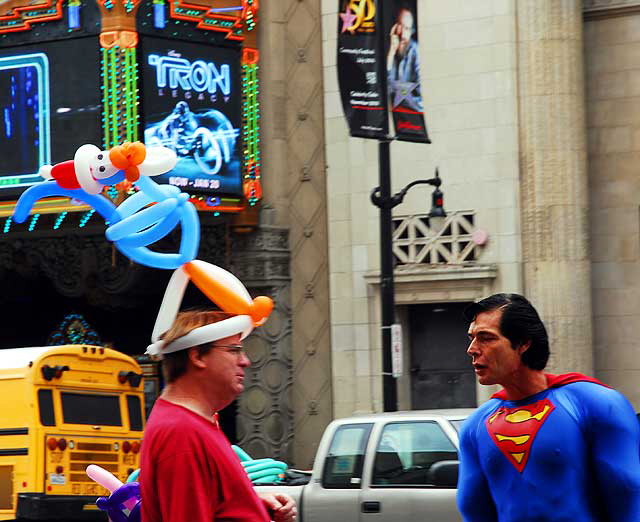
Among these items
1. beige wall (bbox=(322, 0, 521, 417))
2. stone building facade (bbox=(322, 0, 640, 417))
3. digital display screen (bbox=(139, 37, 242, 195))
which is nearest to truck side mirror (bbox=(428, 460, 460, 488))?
stone building facade (bbox=(322, 0, 640, 417))

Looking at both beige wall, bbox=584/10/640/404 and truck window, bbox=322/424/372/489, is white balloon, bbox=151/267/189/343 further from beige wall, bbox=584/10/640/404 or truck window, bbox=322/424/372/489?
beige wall, bbox=584/10/640/404

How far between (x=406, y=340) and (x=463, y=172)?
299 cm

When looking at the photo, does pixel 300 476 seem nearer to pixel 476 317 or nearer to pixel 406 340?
pixel 476 317

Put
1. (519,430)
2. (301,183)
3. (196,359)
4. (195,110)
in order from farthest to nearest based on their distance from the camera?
1. (301,183)
2. (195,110)
3. (519,430)
4. (196,359)

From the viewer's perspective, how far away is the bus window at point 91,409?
62.7 feet

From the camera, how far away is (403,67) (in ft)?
65.0

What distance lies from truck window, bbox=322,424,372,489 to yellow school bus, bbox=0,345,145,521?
4.48 metres

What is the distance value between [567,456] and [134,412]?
15186mm

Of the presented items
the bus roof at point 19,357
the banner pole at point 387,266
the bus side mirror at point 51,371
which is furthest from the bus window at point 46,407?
the banner pole at point 387,266

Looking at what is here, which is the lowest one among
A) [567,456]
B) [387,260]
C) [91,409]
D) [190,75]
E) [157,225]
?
[91,409]

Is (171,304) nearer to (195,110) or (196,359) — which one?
(196,359)

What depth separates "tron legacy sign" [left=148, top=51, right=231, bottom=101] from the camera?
25062 millimetres

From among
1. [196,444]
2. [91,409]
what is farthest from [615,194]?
[196,444]

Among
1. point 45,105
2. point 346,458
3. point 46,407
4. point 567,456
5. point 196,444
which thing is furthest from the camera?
point 45,105
